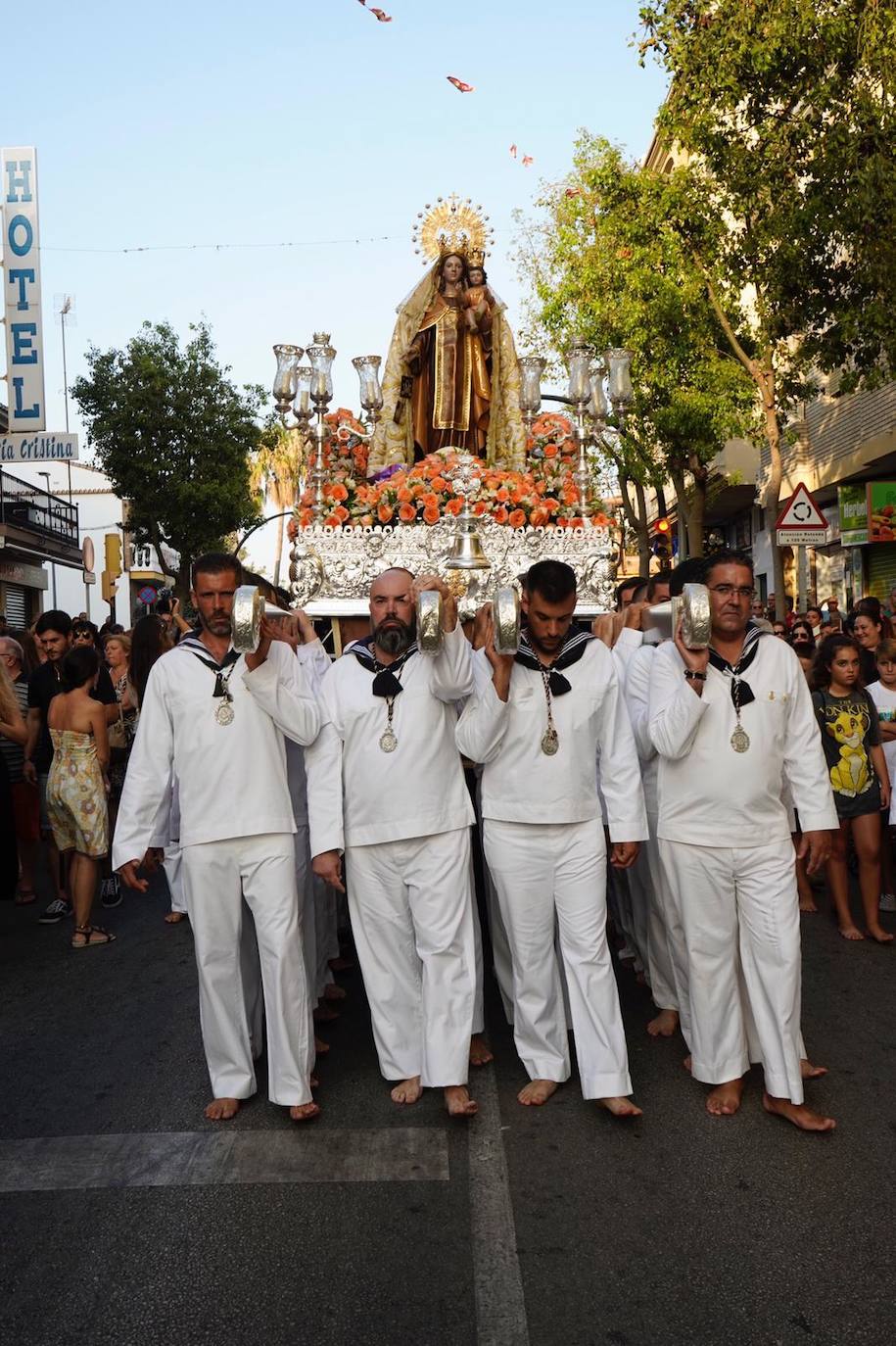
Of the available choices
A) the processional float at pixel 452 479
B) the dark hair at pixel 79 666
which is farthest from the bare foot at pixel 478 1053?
the dark hair at pixel 79 666

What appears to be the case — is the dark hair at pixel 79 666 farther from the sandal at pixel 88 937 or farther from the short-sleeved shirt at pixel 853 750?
the short-sleeved shirt at pixel 853 750

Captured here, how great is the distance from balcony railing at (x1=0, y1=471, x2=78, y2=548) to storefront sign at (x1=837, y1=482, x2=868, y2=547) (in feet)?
60.3

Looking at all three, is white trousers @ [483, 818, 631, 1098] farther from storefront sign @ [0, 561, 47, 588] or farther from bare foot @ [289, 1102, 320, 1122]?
storefront sign @ [0, 561, 47, 588]

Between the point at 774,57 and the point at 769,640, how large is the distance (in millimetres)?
10474

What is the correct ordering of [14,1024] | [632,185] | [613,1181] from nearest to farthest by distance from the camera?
[613,1181]
[14,1024]
[632,185]

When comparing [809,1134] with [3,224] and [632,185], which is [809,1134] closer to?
[632,185]

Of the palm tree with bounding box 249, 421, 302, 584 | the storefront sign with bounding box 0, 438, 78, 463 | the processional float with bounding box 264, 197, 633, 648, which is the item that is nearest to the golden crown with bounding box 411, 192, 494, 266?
the processional float with bounding box 264, 197, 633, 648

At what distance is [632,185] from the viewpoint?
17688 mm

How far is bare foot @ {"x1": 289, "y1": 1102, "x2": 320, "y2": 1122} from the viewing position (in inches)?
187

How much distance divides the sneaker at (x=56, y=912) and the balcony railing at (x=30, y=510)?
2272 cm

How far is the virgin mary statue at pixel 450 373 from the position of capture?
357 inches

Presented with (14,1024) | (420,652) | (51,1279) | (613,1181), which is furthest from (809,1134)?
(14,1024)

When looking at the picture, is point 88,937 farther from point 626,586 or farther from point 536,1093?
point 626,586

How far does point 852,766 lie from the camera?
7.61 metres
